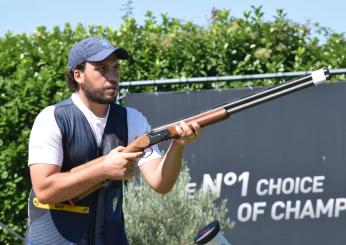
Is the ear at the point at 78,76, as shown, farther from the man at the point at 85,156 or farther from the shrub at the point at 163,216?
the shrub at the point at 163,216

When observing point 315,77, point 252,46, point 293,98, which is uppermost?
point 252,46

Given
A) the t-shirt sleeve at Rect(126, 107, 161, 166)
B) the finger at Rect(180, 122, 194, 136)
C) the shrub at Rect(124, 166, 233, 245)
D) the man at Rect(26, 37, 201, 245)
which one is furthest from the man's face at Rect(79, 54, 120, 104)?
the shrub at Rect(124, 166, 233, 245)

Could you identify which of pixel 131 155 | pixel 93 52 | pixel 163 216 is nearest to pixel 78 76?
pixel 93 52

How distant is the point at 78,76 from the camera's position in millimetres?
4949

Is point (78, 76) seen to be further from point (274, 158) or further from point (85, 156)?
point (274, 158)

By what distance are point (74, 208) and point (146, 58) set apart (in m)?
4.16

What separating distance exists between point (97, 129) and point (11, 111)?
150 inches

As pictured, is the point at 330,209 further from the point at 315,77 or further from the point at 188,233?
the point at 315,77

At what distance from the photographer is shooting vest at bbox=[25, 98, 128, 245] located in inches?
188

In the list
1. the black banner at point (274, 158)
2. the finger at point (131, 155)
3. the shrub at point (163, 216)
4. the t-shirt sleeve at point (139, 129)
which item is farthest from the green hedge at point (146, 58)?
the finger at point (131, 155)

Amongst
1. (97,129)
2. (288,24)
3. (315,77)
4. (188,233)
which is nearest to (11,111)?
(188,233)

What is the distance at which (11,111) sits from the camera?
28.0ft

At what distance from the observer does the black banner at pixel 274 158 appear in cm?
827

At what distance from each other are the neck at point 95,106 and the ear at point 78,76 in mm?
65
